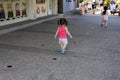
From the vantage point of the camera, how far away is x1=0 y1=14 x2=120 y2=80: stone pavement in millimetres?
5707

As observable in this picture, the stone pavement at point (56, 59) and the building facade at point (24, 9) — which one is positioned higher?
the building facade at point (24, 9)

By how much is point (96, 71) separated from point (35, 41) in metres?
4.28

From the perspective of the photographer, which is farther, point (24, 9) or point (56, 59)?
point (24, 9)

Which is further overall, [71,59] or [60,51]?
[60,51]

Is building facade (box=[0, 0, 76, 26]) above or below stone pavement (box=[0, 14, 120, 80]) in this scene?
above

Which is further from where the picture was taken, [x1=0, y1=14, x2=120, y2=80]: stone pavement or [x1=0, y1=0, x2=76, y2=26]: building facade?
[x1=0, y1=0, x2=76, y2=26]: building facade

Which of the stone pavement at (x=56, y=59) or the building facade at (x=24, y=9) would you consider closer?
the stone pavement at (x=56, y=59)

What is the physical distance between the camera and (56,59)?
7.05 m

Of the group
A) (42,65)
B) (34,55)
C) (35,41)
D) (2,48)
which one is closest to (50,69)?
(42,65)

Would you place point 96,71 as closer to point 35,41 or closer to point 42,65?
point 42,65

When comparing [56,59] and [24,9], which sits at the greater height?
[24,9]

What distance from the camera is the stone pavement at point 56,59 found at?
18.7 ft

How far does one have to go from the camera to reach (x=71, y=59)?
7086 millimetres

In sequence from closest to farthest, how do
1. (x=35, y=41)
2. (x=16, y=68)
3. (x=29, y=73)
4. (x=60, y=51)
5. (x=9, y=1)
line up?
(x=29, y=73), (x=16, y=68), (x=60, y=51), (x=35, y=41), (x=9, y=1)
